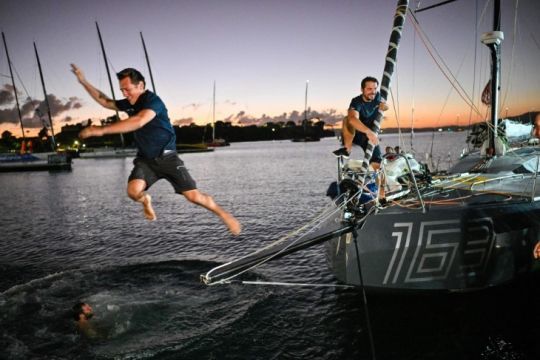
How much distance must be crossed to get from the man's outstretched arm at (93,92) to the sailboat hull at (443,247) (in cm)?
517

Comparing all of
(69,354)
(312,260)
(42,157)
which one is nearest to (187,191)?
(69,354)

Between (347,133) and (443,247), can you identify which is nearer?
(347,133)

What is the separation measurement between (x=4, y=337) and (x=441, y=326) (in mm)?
10326

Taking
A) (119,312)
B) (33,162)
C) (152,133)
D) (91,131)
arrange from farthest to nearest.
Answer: (33,162) → (119,312) → (152,133) → (91,131)

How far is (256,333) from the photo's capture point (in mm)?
8484

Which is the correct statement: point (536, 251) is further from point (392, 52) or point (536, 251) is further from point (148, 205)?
point (148, 205)

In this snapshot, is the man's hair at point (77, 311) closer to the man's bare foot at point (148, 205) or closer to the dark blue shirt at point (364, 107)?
the man's bare foot at point (148, 205)

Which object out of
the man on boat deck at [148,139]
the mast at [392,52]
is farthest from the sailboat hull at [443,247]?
the man on boat deck at [148,139]

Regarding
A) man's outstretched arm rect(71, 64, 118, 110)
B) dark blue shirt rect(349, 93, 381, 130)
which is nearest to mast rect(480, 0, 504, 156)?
dark blue shirt rect(349, 93, 381, 130)

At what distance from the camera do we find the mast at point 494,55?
1284 centimetres

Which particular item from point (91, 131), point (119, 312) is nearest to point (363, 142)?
point (91, 131)

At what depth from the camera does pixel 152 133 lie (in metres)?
5.20

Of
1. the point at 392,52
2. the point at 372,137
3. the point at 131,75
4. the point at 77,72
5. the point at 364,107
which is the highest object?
the point at 392,52

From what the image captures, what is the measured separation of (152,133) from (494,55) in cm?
1348
